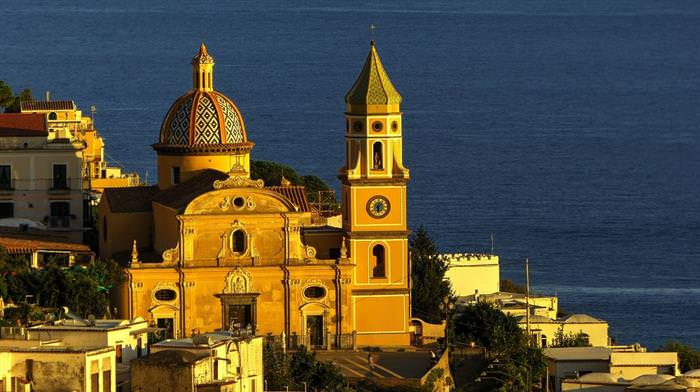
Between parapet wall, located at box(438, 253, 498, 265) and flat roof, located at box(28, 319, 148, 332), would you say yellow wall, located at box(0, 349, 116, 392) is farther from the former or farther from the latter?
parapet wall, located at box(438, 253, 498, 265)

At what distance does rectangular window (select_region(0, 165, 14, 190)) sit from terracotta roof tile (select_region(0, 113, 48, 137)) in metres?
1.01

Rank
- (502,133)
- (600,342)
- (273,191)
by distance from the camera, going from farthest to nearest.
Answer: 1. (502,133)
2. (600,342)
3. (273,191)

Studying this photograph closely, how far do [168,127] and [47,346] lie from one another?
28706mm

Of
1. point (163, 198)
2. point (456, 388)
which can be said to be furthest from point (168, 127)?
point (456, 388)

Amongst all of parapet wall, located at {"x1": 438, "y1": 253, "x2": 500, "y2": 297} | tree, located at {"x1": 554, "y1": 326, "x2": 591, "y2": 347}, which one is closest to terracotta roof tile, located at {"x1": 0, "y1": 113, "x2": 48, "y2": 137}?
tree, located at {"x1": 554, "y1": 326, "x2": 591, "y2": 347}

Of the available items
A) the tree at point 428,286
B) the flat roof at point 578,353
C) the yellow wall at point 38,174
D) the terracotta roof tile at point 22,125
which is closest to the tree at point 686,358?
the flat roof at point 578,353

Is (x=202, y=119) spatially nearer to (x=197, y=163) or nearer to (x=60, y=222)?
(x=197, y=163)

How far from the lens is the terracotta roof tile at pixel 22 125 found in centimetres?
8031

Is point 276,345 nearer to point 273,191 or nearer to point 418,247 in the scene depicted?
point 273,191

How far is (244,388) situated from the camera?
2007 inches

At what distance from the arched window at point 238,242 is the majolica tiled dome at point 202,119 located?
448 centimetres

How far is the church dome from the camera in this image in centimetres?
7769

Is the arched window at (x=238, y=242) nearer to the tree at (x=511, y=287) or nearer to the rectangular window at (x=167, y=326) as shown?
the rectangular window at (x=167, y=326)

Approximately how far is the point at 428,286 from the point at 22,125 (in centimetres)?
1135
